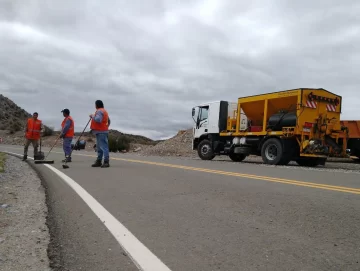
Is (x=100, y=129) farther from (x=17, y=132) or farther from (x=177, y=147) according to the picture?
(x=17, y=132)

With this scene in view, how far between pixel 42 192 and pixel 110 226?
A: 2650 millimetres

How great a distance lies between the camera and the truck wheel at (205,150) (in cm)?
1747

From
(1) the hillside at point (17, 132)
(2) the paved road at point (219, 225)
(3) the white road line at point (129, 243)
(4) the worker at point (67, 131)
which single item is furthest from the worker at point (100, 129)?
(1) the hillside at point (17, 132)

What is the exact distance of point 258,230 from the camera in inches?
146

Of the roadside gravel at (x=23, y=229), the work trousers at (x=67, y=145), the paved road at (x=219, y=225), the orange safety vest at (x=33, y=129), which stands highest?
the orange safety vest at (x=33, y=129)

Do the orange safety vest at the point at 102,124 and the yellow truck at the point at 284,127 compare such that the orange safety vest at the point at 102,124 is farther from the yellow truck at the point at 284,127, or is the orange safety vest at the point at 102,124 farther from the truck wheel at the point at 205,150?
the truck wheel at the point at 205,150

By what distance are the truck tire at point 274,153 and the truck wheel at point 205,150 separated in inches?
136

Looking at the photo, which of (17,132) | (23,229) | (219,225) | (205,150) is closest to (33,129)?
(205,150)

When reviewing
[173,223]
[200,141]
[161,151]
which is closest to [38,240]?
[173,223]

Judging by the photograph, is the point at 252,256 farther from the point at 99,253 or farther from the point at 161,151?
the point at 161,151

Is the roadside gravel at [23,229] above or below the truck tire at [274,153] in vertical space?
below

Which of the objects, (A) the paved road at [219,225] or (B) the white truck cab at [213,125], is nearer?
(A) the paved road at [219,225]

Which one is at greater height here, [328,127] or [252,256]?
[328,127]

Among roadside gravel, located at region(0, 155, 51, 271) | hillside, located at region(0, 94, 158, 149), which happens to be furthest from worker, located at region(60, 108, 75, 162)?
hillside, located at region(0, 94, 158, 149)
